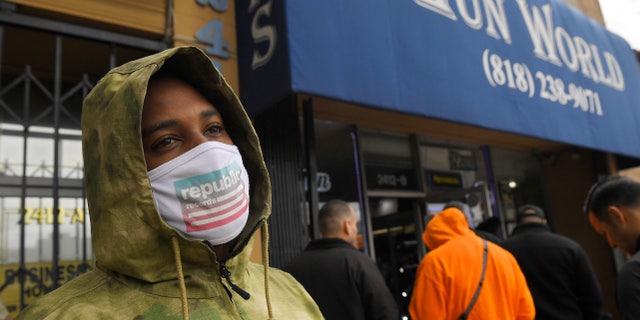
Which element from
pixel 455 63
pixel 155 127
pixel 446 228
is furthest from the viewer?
pixel 455 63

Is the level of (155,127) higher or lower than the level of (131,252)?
higher

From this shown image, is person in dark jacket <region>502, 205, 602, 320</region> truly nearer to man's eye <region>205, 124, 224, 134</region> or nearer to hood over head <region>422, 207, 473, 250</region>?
hood over head <region>422, 207, 473, 250</region>

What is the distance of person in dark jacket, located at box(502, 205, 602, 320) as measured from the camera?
152 inches

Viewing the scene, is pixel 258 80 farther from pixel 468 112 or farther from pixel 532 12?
pixel 532 12

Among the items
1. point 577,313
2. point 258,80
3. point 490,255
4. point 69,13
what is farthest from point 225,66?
point 577,313

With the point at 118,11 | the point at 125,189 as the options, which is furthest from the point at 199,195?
the point at 118,11

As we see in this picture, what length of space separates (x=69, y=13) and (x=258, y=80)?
1505mm

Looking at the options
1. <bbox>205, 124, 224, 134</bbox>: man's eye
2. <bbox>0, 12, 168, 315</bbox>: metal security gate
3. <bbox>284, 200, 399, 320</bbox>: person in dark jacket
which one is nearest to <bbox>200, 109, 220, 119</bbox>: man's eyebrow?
<bbox>205, 124, 224, 134</bbox>: man's eye

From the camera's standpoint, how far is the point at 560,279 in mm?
3906

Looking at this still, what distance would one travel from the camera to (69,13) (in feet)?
11.9

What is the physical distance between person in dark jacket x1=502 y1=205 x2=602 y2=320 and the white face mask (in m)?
3.43

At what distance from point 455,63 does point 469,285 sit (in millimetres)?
2355

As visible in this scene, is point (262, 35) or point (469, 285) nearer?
point (469, 285)

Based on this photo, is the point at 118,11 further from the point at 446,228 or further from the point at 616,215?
the point at 616,215
